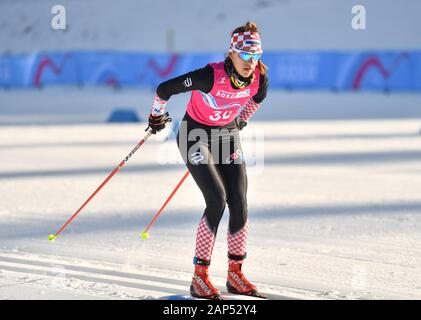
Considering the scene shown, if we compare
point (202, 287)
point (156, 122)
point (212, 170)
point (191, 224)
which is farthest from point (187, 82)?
point (191, 224)

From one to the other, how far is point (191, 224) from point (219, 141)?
2672mm

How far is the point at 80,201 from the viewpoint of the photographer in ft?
33.7

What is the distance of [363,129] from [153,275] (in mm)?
13882

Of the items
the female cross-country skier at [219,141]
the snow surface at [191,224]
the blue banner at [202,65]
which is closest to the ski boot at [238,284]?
the female cross-country skier at [219,141]

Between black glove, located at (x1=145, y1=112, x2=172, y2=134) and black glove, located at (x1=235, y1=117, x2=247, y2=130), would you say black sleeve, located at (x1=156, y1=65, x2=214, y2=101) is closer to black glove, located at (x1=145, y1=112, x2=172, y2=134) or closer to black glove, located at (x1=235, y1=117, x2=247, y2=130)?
black glove, located at (x1=145, y1=112, x2=172, y2=134)

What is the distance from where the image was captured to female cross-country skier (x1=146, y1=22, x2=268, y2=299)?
6148mm

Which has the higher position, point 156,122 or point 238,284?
point 156,122

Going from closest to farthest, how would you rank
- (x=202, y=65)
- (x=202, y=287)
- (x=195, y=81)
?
(x=202, y=287) → (x=195, y=81) → (x=202, y=65)

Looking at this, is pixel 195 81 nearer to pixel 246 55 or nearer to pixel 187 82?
pixel 187 82

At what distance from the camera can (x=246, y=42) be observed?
6145 millimetres

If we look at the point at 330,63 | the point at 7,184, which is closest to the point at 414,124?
the point at 330,63

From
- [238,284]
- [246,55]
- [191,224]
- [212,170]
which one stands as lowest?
[191,224]

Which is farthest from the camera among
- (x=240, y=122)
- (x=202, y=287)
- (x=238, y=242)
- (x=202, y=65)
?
(x=202, y=65)
